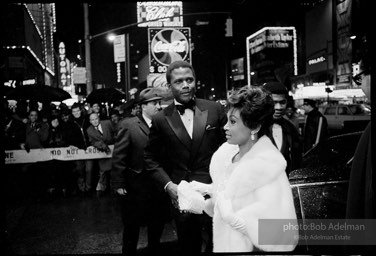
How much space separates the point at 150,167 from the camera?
4094 millimetres

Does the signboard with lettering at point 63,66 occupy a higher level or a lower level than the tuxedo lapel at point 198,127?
higher

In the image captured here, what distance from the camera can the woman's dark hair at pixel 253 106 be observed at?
2.74 m

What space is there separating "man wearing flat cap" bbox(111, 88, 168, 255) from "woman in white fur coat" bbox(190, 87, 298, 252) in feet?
7.79

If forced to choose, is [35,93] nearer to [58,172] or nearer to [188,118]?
[58,172]

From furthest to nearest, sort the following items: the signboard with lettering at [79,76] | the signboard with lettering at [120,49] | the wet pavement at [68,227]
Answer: the signboard with lettering at [79,76]
the signboard with lettering at [120,49]
the wet pavement at [68,227]

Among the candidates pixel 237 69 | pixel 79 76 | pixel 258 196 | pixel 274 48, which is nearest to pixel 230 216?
pixel 258 196

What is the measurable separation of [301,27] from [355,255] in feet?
190

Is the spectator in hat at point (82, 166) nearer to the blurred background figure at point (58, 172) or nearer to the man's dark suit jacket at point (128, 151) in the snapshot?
the blurred background figure at point (58, 172)

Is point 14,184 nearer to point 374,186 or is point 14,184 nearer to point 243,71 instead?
point 374,186

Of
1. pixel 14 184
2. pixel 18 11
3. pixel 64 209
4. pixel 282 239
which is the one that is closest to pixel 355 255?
pixel 282 239

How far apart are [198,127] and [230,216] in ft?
5.02

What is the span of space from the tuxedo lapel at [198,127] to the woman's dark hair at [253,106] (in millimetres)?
1155

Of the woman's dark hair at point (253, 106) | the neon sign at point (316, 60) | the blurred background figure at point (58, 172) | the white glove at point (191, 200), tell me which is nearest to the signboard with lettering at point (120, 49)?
the blurred background figure at point (58, 172)

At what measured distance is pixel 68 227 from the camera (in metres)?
7.43
